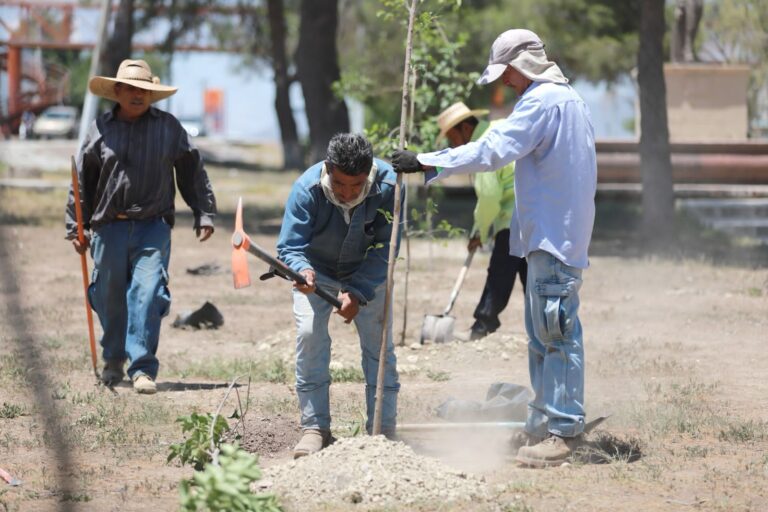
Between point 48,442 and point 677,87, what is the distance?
15253 mm

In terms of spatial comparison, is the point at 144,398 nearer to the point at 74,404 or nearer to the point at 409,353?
the point at 74,404

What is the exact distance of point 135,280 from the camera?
294 inches

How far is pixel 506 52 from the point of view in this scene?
5.65 metres

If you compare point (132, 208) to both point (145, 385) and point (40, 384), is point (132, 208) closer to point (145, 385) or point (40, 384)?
point (145, 385)

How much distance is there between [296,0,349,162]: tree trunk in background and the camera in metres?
19.8

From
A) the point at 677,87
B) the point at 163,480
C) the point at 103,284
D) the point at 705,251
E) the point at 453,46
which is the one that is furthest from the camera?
the point at 677,87

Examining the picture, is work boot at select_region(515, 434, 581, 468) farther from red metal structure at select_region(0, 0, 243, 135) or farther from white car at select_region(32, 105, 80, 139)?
white car at select_region(32, 105, 80, 139)

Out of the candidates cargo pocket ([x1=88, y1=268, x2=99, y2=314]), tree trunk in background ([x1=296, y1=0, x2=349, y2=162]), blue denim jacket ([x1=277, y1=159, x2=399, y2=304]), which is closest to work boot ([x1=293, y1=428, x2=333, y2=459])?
blue denim jacket ([x1=277, y1=159, x2=399, y2=304])

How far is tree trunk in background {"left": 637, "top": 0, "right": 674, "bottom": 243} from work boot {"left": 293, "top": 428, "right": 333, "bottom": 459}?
10.6 m

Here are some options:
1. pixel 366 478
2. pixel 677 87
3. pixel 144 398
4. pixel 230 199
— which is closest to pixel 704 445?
pixel 366 478

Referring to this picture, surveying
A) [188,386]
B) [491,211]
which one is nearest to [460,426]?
[188,386]

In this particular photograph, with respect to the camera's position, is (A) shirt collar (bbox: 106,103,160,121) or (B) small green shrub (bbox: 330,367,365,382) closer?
(A) shirt collar (bbox: 106,103,160,121)

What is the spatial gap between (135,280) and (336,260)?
2148mm

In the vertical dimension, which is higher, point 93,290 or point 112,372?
point 93,290
